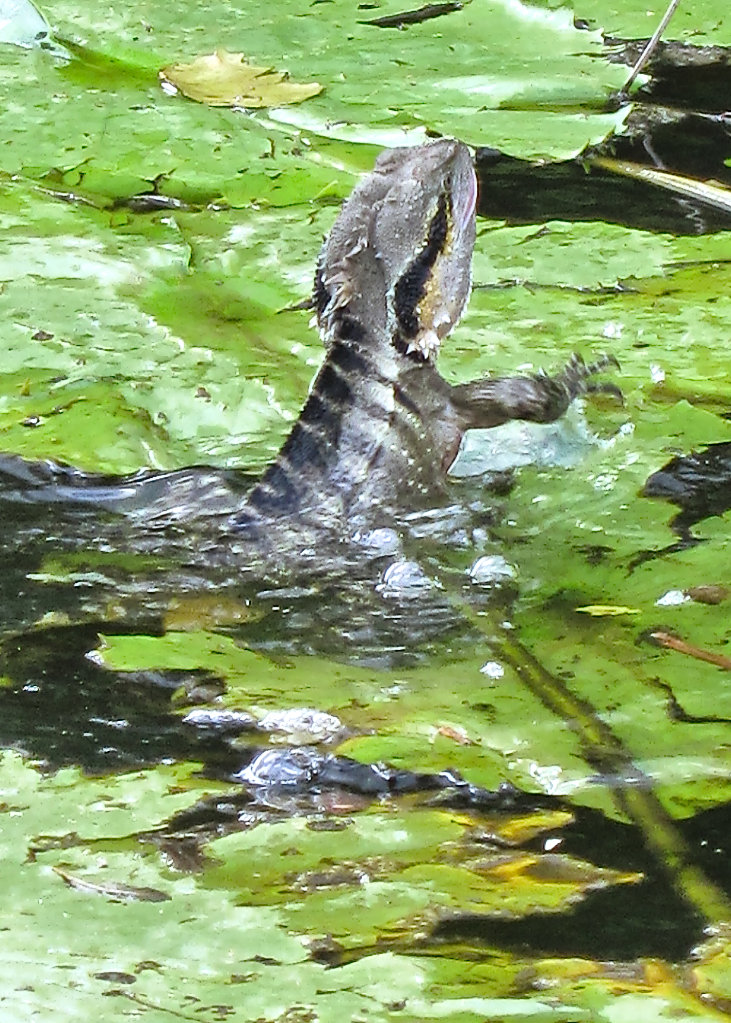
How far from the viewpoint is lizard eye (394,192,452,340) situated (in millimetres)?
4652

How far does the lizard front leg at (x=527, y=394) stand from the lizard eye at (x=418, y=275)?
0.85 feet

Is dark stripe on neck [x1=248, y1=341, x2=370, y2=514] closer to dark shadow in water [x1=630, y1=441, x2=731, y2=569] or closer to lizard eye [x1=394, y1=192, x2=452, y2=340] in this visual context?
lizard eye [x1=394, y1=192, x2=452, y2=340]

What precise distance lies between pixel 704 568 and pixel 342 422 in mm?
1355

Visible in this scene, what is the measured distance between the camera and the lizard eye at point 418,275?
15.3ft

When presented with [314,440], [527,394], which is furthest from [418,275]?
[314,440]

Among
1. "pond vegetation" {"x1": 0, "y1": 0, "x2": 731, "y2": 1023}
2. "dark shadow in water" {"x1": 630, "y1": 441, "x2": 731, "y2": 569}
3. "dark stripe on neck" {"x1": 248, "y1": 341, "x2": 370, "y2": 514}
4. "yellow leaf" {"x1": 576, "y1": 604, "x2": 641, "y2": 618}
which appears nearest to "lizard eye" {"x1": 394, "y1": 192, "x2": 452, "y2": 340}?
"dark stripe on neck" {"x1": 248, "y1": 341, "x2": 370, "y2": 514}

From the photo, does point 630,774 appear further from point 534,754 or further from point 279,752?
point 279,752

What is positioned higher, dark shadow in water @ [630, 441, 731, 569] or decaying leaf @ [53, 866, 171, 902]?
decaying leaf @ [53, 866, 171, 902]

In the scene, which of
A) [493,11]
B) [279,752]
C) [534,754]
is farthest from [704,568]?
[493,11]

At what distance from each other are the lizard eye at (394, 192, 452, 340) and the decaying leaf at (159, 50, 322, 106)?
1.67 metres

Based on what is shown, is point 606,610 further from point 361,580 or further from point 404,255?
point 404,255

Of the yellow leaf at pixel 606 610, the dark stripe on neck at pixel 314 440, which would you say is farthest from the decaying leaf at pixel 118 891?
the dark stripe on neck at pixel 314 440

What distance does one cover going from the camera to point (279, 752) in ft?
9.43

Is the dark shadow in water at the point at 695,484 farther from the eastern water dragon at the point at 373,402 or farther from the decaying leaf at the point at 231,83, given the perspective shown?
the decaying leaf at the point at 231,83
